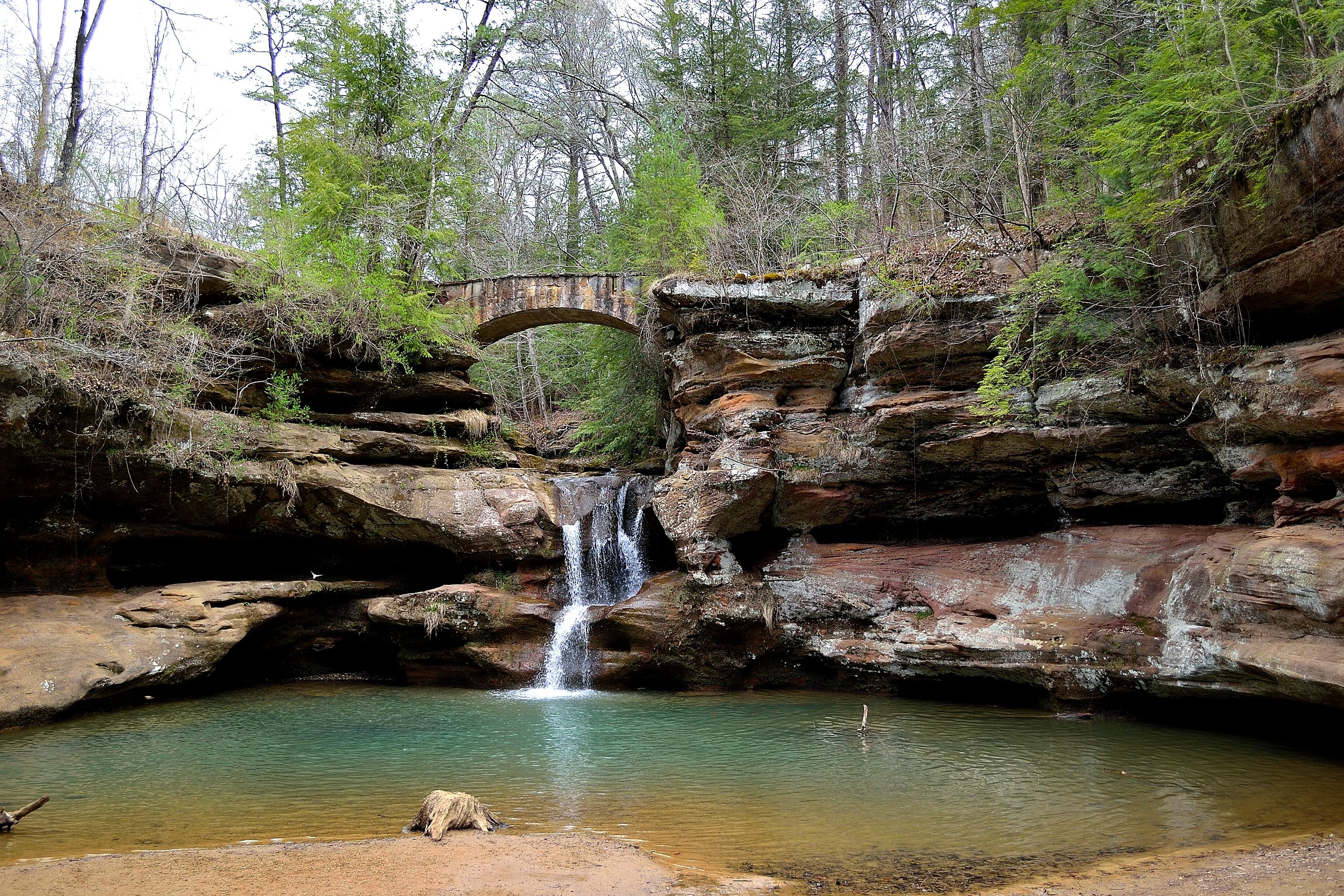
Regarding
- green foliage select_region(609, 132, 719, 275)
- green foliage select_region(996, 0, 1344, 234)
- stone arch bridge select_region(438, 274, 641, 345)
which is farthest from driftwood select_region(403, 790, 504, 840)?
stone arch bridge select_region(438, 274, 641, 345)

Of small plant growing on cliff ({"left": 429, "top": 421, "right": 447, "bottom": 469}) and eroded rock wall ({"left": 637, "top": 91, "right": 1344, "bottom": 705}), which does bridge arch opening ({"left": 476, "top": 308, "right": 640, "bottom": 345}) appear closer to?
eroded rock wall ({"left": 637, "top": 91, "right": 1344, "bottom": 705})

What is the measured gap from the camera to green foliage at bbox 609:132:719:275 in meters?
15.9

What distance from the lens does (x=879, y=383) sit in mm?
12922

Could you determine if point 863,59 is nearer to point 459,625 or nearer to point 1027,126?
point 1027,126

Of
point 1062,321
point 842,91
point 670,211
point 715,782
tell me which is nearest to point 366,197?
point 670,211

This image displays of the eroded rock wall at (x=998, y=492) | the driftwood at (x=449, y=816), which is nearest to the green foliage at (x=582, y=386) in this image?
the eroded rock wall at (x=998, y=492)

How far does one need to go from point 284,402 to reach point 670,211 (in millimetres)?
8205

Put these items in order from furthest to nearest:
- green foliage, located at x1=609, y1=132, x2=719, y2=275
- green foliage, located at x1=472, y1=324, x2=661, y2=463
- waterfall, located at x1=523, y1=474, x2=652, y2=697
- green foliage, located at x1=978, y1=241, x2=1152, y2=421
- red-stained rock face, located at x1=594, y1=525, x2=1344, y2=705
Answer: green foliage, located at x1=472, y1=324, x2=661, y2=463, green foliage, located at x1=609, y1=132, x2=719, y2=275, waterfall, located at x1=523, y1=474, x2=652, y2=697, green foliage, located at x1=978, y1=241, x2=1152, y2=421, red-stained rock face, located at x1=594, y1=525, x2=1344, y2=705

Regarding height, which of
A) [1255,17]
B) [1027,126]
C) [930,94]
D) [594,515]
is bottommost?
[594,515]

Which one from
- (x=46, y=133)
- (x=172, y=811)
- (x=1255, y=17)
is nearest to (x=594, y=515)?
(x=172, y=811)

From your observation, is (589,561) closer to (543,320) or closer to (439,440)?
(439,440)

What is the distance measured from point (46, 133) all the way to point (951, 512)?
14.8m

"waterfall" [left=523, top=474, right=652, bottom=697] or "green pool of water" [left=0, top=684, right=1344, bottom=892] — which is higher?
"waterfall" [left=523, top=474, right=652, bottom=697]

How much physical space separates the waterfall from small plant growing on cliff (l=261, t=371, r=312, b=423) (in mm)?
4695
